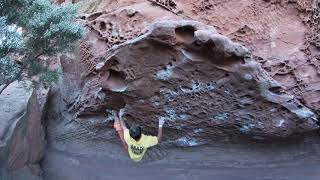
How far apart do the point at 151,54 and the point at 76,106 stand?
155cm

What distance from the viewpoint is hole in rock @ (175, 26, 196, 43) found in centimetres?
566

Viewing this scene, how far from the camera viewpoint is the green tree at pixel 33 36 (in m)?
5.22

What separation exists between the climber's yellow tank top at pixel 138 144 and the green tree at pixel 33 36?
105cm

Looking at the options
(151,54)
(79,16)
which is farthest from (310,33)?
(79,16)

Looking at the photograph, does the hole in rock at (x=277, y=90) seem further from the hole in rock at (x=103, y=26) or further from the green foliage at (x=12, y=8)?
the green foliage at (x=12, y=8)

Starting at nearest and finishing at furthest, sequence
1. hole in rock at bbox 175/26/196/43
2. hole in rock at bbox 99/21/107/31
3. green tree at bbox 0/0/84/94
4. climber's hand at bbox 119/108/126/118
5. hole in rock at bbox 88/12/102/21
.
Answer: green tree at bbox 0/0/84/94
hole in rock at bbox 175/26/196/43
climber's hand at bbox 119/108/126/118
hole in rock at bbox 99/21/107/31
hole in rock at bbox 88/12/102/21

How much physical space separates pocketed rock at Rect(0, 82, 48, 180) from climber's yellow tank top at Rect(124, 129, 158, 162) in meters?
1.31

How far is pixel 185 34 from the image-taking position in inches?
224

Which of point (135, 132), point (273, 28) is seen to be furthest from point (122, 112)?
point (273, 28)

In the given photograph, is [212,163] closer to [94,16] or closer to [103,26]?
[103,26]

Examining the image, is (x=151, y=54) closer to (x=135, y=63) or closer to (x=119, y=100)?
(x=135, y=63)

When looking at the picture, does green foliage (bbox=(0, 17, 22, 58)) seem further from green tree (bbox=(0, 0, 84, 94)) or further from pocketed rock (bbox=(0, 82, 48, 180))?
pocketed rock (bbox=(0, 82, 48, 180))

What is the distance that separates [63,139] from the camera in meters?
6.96

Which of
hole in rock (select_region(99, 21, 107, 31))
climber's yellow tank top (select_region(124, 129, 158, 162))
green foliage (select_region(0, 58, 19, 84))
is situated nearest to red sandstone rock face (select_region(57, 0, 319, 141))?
hole in rock (select_region(99, 21, 107, 31))
